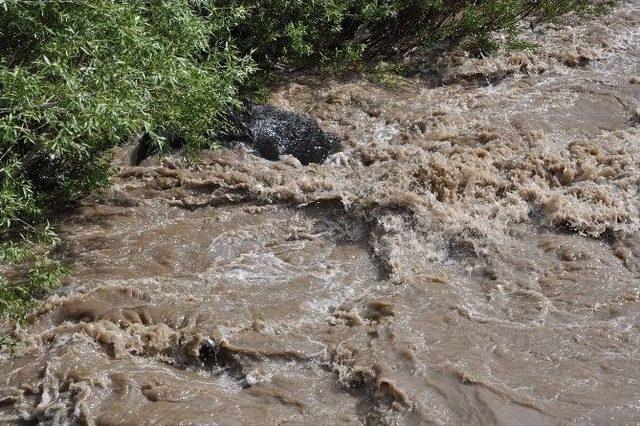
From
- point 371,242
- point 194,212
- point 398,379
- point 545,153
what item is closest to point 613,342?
point 398,379

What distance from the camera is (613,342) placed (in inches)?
273

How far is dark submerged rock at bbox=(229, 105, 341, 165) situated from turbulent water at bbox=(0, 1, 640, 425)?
0.27 m

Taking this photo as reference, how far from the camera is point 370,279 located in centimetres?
815

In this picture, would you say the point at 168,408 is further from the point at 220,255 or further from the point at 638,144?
the point at 638,144

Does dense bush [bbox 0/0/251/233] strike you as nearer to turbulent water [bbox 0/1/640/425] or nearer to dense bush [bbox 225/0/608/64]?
turbulent water [bbox 0/1/640/425]

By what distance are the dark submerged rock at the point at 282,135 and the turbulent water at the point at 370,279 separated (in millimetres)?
268

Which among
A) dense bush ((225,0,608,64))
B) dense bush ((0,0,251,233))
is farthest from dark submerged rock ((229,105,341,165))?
dense bush ((0,0,251,233))

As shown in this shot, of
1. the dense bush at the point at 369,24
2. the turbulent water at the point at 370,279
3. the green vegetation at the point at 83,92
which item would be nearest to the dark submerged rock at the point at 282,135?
the turbulent water at the point at 370,279

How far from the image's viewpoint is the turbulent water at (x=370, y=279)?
251 inches

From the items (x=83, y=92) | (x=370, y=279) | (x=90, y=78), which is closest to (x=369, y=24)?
(x=370, y=279)

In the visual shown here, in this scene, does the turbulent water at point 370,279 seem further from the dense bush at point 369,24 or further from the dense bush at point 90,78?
the dense bush at point 90,78

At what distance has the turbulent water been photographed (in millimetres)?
6375

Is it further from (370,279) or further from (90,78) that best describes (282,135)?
(90,78)

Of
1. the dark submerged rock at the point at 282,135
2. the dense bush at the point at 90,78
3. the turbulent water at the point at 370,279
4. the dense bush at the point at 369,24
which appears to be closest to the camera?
the turbulent water at the point at 370,279
